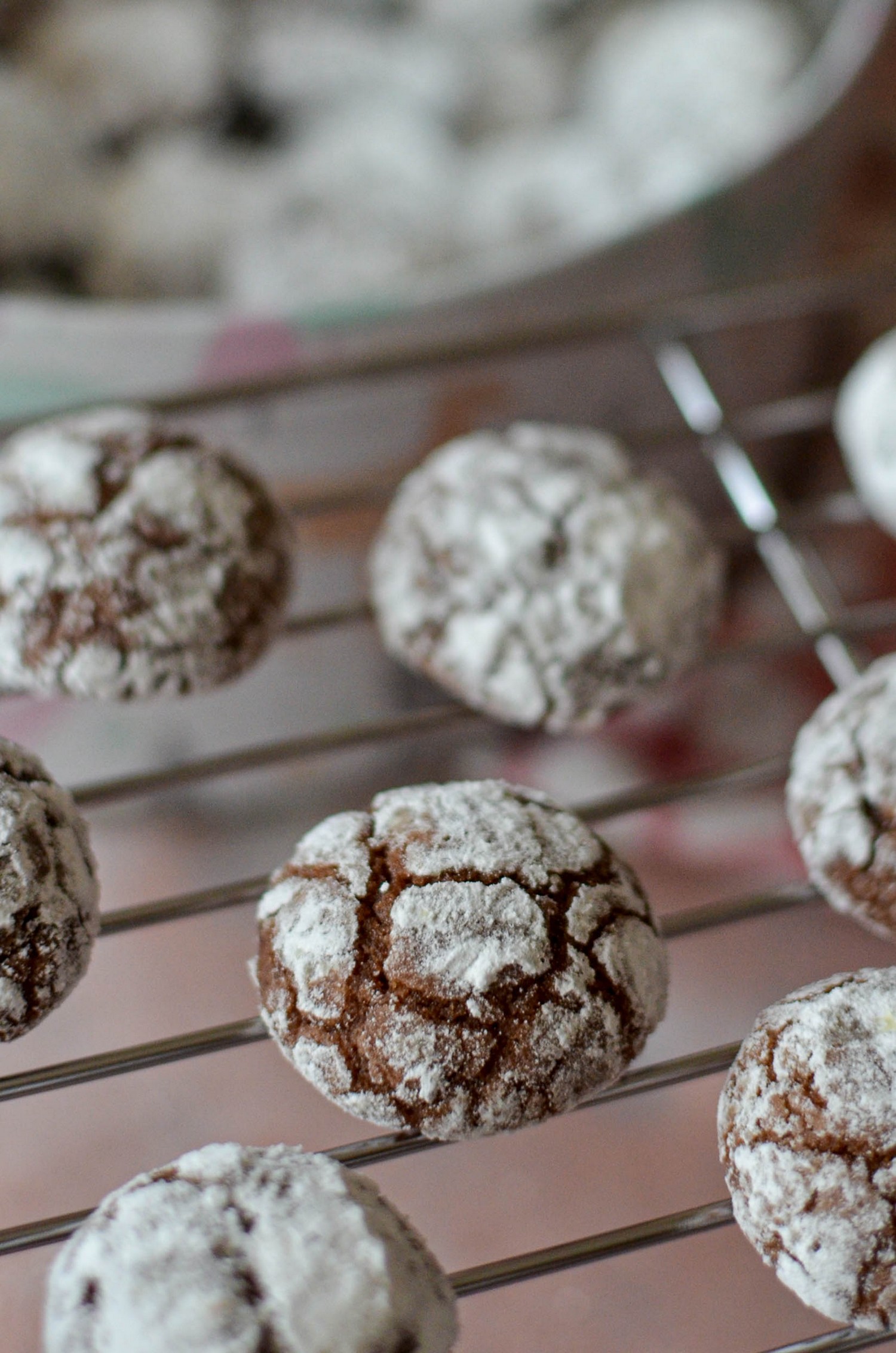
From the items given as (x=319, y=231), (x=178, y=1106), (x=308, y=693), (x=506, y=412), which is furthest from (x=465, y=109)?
(x=178, y=1106)

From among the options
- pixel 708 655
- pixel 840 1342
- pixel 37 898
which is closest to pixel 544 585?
pixel 708 655

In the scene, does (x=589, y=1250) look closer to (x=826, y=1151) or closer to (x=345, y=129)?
(x=826, y=1151)

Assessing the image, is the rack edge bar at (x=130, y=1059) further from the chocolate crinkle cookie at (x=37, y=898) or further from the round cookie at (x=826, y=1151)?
the round cookie at (x=826, y=1151)

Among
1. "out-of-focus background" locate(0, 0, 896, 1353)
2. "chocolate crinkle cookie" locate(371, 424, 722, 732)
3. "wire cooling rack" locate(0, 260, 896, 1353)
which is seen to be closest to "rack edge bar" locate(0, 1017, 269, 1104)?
"wire cooling rack" locate(0, 260, 896, 1353)

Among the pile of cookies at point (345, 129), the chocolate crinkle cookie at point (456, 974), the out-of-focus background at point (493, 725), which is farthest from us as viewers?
the pile of cookies at point (345, 129)

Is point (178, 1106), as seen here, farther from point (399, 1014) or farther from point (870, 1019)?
point (870, 1019)

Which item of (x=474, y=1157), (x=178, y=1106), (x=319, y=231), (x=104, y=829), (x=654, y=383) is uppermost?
(x=319, y=231)

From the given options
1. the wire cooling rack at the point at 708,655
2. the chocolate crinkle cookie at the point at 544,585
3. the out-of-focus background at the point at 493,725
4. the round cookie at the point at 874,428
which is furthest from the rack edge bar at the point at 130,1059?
the round cookie at the point at 874,428
